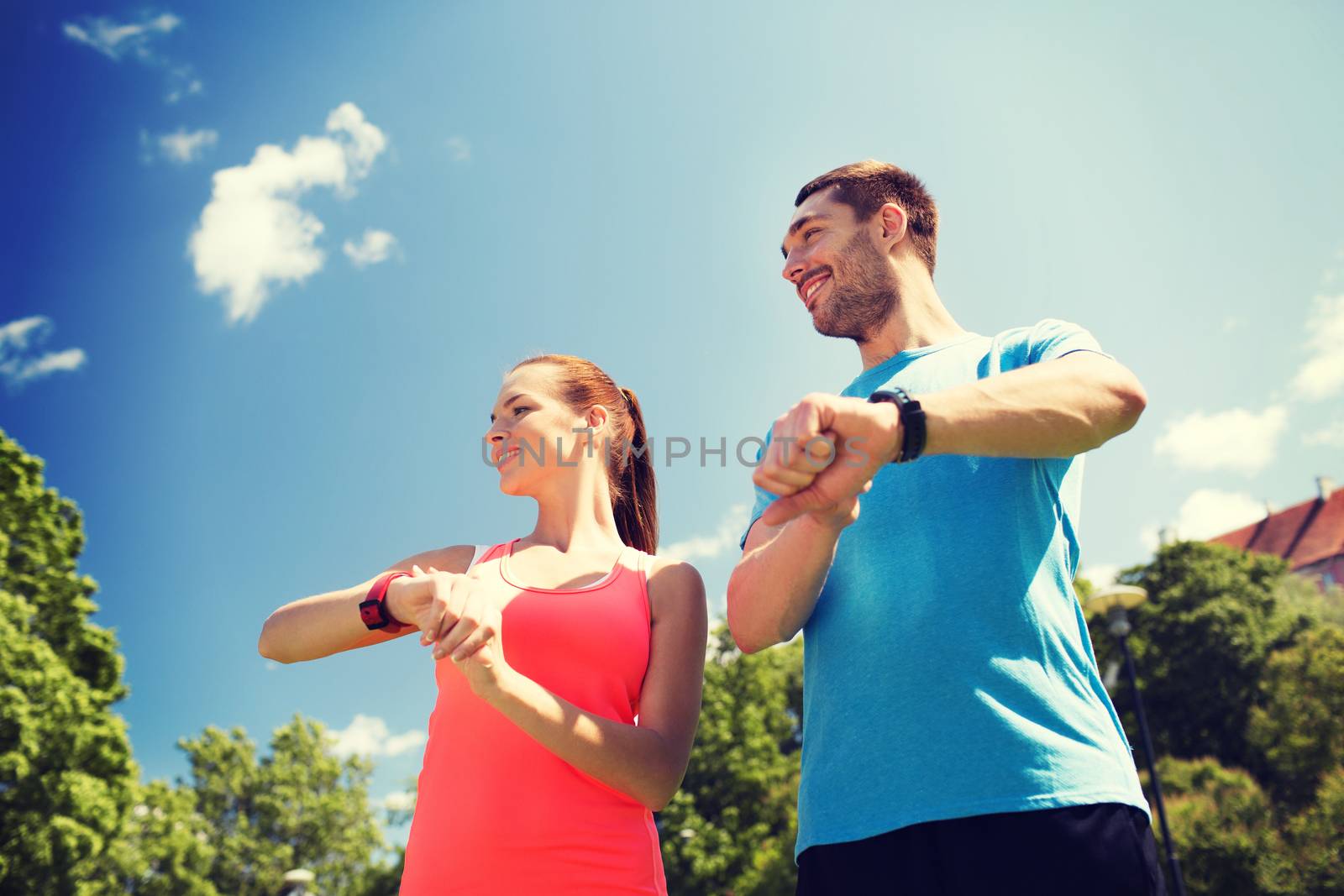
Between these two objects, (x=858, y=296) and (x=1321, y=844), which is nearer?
(x=858, y=296)

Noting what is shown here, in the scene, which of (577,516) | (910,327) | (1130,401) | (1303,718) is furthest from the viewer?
(1303,718)

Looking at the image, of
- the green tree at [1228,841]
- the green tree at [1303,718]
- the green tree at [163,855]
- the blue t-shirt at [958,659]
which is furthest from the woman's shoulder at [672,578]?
the green tree at [163,855]

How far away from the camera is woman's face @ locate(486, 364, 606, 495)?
2953 mm

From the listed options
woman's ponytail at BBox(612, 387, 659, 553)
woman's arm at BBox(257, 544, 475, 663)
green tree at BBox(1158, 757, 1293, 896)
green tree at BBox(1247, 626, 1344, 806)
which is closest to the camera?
woman's arm at BBox(257, 544, 475, 663)

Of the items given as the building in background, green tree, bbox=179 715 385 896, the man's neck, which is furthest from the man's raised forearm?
the building in background

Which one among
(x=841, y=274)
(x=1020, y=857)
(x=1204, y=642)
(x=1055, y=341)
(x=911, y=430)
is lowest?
(x=1020, y=857)

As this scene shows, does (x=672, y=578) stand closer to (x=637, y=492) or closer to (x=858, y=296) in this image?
(x=637, y=492)

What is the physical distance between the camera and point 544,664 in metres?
2.43

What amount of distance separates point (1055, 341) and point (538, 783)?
69.7 inches

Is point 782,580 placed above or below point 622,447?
below

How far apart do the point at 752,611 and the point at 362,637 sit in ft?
3.87

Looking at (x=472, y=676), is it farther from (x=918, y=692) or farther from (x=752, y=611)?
(x=918, y=692)

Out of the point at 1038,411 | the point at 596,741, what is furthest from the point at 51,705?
the point at 1038,411

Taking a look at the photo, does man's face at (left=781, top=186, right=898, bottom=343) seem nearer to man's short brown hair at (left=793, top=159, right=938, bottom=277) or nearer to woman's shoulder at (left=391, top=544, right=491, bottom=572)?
man's short brown hair at (left=793, top=159, right=938, bottom=277)
